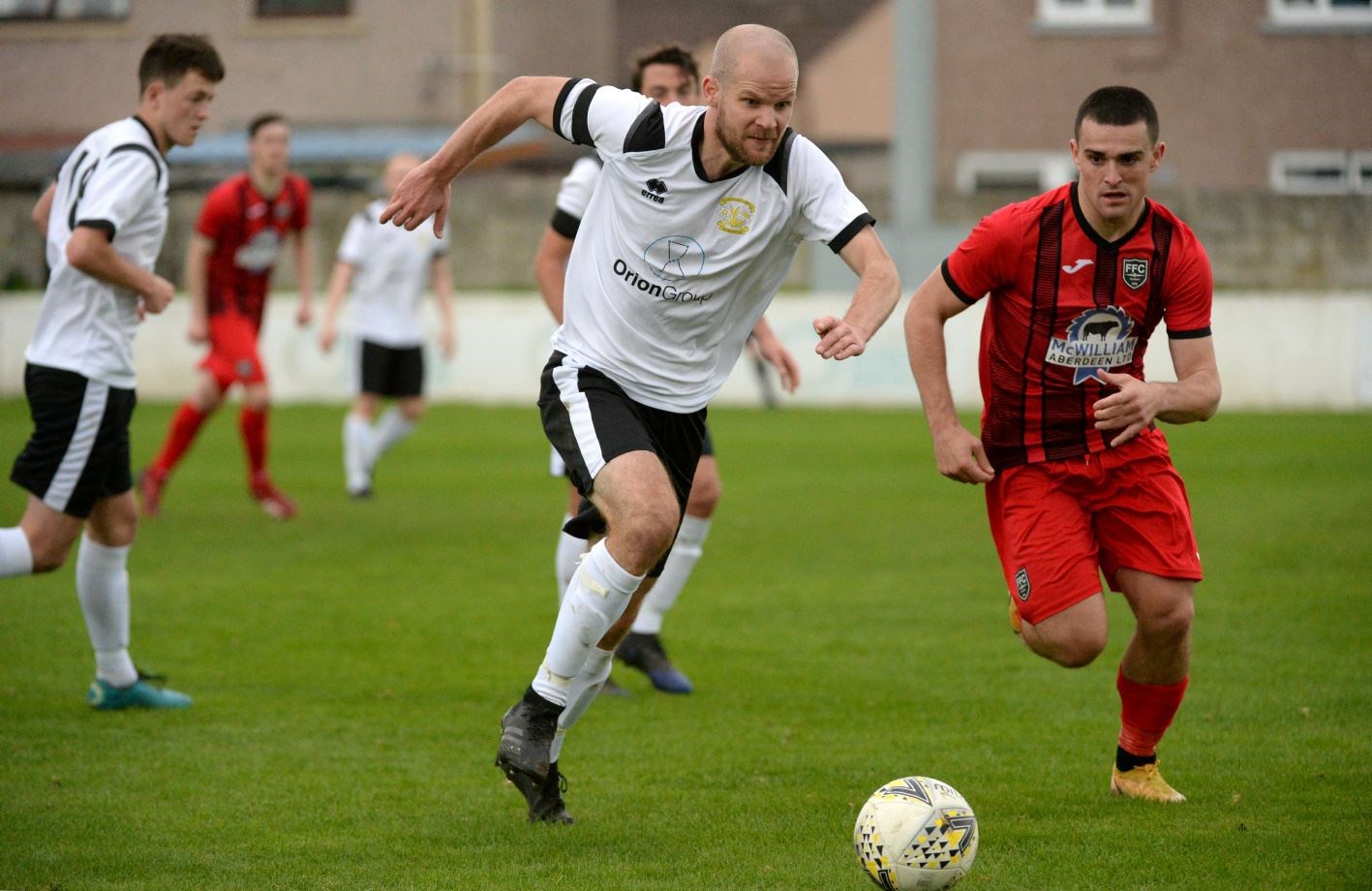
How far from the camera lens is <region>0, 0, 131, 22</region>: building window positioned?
28.3 metres

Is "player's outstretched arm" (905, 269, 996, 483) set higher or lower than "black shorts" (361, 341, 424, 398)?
higher

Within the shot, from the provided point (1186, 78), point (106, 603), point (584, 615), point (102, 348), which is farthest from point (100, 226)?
point (1186, 78)

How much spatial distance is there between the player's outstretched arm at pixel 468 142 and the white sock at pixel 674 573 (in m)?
2.26

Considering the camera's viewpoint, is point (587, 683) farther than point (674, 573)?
No

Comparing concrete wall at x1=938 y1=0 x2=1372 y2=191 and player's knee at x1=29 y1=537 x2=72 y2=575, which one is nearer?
player's knee at x1=29 y1=537 x2=72 y2=575

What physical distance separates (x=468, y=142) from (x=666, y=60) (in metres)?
1.75

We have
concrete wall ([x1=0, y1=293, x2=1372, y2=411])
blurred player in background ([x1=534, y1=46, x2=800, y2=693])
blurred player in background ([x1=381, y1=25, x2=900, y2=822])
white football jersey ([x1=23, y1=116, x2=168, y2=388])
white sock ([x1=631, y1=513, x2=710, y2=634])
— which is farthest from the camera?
concrete wall ([x1=0, y1=293, x2=1372, y2=411])

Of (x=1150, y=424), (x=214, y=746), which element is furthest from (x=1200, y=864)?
(x=214, y=746)

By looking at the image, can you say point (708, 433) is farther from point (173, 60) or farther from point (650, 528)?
point (173, 60)

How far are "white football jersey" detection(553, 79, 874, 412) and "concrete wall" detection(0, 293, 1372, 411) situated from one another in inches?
519

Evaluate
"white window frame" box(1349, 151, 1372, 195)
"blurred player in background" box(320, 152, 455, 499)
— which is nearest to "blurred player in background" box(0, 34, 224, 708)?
"blurred player in background" box(320, 152, 455, 499)

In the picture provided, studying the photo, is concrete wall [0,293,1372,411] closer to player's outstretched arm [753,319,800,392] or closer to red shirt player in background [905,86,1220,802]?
player's outstretched arm [753,319,800,392]

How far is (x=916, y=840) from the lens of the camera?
4.06m

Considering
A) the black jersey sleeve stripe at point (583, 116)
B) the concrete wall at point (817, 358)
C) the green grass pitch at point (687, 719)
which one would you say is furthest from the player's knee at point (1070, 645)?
the concrete wall at point (817, 358)
